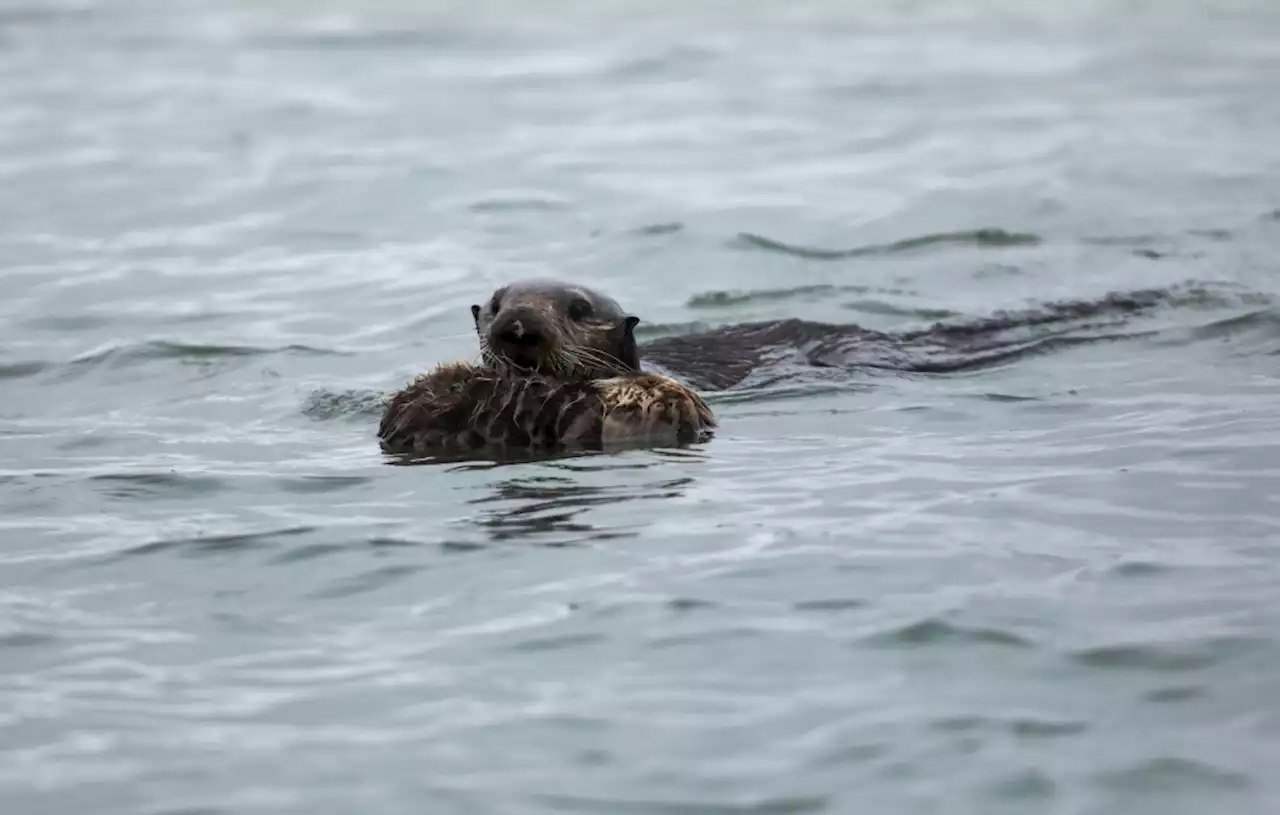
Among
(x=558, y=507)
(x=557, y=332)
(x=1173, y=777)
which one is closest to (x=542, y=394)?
(x=557, y=332)

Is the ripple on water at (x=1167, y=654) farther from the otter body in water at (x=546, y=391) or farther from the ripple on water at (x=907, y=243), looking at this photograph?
the ripple on water at (x=907, y=243)

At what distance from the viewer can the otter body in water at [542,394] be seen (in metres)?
6.57

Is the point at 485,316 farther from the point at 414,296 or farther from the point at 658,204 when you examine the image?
the point at 658,204

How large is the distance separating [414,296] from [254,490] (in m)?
4.65

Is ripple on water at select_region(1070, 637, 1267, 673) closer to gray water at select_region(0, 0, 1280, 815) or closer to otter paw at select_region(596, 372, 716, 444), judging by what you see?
gray water at select_region(0, 0, 1280, 815)

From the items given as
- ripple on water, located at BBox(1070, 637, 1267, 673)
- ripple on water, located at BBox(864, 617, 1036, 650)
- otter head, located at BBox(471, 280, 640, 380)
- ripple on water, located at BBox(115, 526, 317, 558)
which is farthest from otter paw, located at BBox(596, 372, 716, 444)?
ripple on water, located at BBox(1070, 637, 1267, 673)

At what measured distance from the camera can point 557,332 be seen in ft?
21.6

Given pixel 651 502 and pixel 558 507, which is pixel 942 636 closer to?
pixel 651 502

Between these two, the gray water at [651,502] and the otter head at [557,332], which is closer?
the gray water at [651,502]

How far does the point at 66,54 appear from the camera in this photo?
2180 centimetres

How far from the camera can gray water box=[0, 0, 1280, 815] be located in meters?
4.05

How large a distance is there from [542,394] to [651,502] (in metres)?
0.78

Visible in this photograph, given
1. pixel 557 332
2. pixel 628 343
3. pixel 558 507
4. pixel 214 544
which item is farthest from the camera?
pixel 628 343

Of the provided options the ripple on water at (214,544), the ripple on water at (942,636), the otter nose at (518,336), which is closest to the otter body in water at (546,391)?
the otter nose at (518,336)
